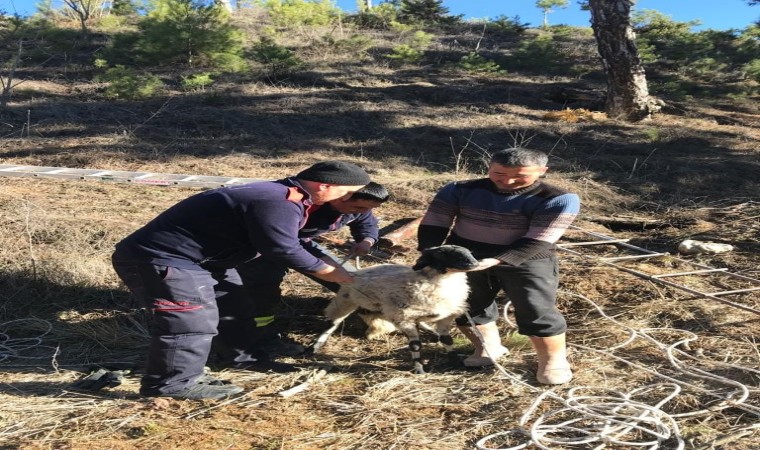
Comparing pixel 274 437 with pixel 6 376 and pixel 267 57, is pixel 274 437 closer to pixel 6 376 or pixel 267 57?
pixel 6 376

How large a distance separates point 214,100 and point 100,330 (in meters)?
8.93

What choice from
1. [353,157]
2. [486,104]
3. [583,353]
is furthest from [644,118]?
[583,353]

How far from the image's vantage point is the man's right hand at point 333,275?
3404 mm

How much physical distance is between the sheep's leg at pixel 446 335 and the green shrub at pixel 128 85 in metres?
10.5

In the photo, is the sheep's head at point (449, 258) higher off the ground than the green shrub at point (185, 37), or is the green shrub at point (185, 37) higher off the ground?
the green shrub at point (185, 37)

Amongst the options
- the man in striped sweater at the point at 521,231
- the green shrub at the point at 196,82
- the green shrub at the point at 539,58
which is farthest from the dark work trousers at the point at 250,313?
the green shrub at the point at 539,58

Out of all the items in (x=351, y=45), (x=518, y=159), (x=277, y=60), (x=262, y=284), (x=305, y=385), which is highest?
(x=351, y=45)

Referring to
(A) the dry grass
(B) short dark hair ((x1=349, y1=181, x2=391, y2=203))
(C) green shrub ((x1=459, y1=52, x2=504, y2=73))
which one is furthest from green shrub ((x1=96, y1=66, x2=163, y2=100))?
(B) short dark hair ((x1=349, y1=181, x2=391, y2=203))

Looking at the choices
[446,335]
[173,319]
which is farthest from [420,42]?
[173,319]

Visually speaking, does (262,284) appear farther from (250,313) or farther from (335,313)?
(335,313)

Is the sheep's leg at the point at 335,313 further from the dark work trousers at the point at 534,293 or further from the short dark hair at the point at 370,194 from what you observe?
the dark work trousers at the point at 534,293

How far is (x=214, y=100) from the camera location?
12781mm

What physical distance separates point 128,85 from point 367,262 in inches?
354

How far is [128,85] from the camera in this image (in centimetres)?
1239
